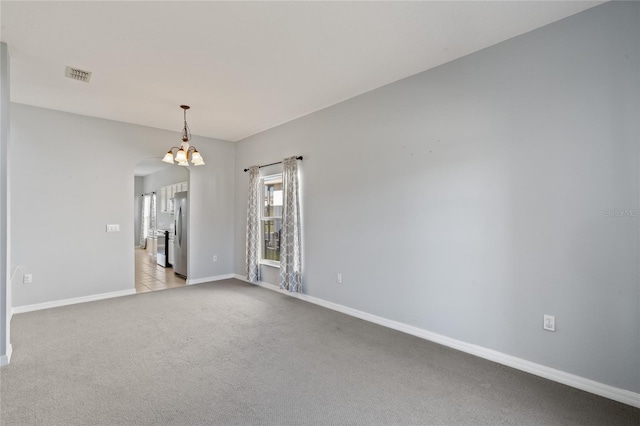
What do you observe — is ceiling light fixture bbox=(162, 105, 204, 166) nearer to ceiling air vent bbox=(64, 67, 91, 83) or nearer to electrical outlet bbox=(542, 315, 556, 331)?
ceiling air vent bbox=(64, 67, 91, 83)

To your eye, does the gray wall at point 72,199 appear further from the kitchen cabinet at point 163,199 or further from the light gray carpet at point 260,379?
the kitchen cabinet at point 163,199

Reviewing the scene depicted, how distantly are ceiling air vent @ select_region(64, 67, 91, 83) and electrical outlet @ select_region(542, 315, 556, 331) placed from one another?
5.04 metres

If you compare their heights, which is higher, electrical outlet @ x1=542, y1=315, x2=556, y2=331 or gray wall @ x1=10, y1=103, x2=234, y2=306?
gray wall @ x1=10, y1=103, x2=234, y2=306

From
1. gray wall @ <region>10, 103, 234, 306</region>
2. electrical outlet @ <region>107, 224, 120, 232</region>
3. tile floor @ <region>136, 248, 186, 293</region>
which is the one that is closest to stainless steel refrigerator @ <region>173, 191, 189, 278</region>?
tile floor @ <region>136, 248, 186, 293</region>

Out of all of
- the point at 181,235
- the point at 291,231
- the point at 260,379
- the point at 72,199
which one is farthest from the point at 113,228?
the point at 260,379

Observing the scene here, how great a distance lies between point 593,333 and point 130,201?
6.07 meters

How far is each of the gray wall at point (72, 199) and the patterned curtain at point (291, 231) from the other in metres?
2.51

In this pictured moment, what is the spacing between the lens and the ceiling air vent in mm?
3291

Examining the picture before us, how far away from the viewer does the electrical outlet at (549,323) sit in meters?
2.49

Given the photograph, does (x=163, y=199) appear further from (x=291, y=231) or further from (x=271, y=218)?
(x=291, y=231)

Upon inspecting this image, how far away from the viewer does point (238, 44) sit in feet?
9.22

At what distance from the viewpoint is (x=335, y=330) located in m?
3.54

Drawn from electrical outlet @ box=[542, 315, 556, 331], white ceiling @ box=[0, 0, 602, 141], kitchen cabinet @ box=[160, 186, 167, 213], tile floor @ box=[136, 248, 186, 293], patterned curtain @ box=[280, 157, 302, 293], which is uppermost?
white ceiling @ box=[0, 0, 602, 141]

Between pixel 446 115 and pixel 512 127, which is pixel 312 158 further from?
pixel 512 127
